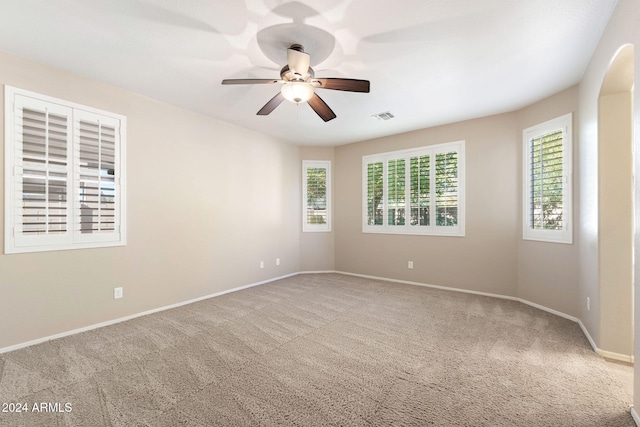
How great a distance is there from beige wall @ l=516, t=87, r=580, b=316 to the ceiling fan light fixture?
10.6ft

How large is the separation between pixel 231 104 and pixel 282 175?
209 centimetres

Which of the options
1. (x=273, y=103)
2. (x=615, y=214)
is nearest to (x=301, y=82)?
(x=273, y=103)

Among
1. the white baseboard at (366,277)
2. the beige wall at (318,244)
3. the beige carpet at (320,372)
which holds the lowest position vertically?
the beige carpet at (320,372)

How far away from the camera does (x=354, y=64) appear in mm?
2830

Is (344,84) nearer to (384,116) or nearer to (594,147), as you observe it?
(384,116)

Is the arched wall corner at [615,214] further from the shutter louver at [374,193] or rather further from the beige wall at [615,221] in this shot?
the shutter louver at [374,193]

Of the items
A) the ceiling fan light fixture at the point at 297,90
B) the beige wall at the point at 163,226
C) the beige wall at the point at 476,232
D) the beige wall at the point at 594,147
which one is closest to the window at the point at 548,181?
the beige wall at the point at 476,232

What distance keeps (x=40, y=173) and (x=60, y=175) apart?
0.50ft

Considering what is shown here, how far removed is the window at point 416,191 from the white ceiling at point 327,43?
134 centimetres

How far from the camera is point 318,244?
20.5 ft

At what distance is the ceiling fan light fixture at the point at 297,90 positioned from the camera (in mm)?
2449

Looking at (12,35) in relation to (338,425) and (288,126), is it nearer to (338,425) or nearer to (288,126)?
(288,126)

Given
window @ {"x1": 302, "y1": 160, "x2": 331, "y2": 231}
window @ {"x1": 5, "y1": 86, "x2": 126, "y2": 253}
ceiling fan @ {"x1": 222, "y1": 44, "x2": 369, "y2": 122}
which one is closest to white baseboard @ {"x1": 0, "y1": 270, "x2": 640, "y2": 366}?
window @ {"x1": 5, "y1": 86, "x2": 126, "y2": 253}

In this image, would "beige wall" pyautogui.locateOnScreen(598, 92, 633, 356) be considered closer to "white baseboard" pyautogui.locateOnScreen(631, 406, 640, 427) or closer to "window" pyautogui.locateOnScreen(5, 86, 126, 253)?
"white baseboard" pyautogui.locateOnScreen(631, 406, 640, 427)
